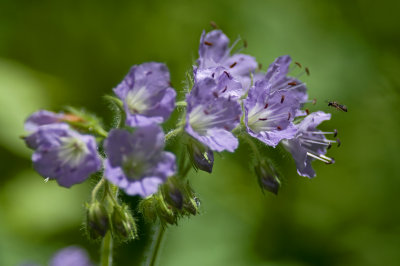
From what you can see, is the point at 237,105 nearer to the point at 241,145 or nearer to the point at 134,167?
the point at 134,167

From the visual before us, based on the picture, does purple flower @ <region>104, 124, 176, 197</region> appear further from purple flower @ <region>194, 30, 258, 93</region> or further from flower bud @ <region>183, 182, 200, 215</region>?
purple flower @ <region>194, 30, 258, 93</region>

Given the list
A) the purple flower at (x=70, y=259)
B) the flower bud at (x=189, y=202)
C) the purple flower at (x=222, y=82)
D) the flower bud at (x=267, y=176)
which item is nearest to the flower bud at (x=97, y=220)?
the flower bud at (x=189, y=202)

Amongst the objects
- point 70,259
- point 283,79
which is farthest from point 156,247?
point 70,259

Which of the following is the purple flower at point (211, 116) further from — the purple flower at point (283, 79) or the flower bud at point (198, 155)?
the purple flower at point (283, 79)

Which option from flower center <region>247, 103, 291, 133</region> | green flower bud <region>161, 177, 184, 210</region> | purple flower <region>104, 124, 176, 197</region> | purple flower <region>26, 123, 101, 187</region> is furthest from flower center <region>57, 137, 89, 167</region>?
flower center <region>247, 103, 291, 133</region>

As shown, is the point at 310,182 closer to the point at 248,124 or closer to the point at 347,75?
the point at 347,75
